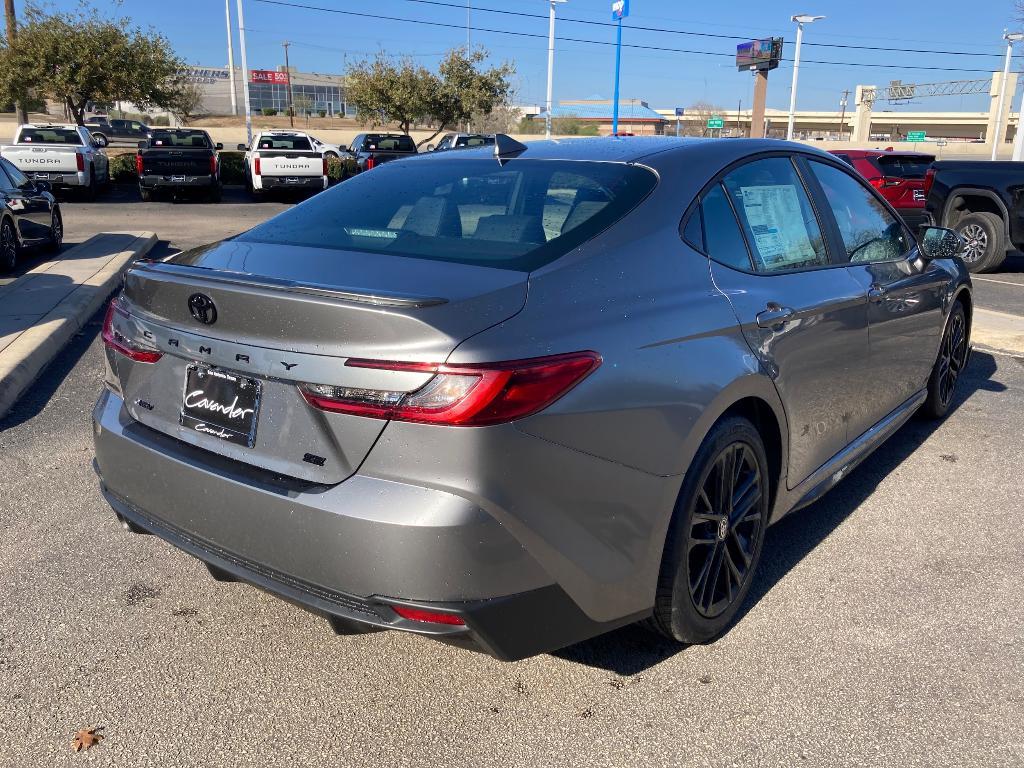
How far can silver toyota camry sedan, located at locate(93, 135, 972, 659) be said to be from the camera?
83.7 inches

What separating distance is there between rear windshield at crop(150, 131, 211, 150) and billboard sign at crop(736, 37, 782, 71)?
31.0 meters

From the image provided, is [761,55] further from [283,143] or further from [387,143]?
[283,143]

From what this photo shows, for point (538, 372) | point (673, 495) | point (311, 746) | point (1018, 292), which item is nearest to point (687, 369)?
→ point (673, 495)

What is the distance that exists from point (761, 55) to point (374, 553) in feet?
157

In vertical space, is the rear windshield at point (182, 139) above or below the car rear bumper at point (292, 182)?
above

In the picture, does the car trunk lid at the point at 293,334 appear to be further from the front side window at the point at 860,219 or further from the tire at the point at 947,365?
the tire at the point at 947,365

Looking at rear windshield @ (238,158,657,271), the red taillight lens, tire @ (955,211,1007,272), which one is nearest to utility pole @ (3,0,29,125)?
tire @ (955,211,1007,272)

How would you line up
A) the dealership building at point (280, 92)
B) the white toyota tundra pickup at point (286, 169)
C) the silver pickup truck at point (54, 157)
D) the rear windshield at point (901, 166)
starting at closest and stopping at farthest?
the rear windshield at point (901, 166) < the silver pickup truck at point (54, 157) < the white toyota tundra pickup at point (286, 169) < the dealership building at point (280, 92)

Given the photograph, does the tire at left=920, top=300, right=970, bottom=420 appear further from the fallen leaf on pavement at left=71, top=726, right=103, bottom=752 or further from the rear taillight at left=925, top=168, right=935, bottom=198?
the rear taillight at left=925, top=168, right=935, bottom=198

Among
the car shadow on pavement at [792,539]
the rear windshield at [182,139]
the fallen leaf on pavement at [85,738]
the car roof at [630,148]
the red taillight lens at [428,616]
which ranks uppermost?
the car roof at [630,148]

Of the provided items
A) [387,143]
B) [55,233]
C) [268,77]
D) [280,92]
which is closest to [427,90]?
[387,143]

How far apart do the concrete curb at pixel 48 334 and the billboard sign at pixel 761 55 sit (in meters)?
40.9

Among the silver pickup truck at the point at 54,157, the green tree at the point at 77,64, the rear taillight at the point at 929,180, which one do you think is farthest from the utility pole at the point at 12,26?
the rear taillight at the point at 929,180

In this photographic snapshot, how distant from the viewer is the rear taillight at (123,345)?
268 centimetres
